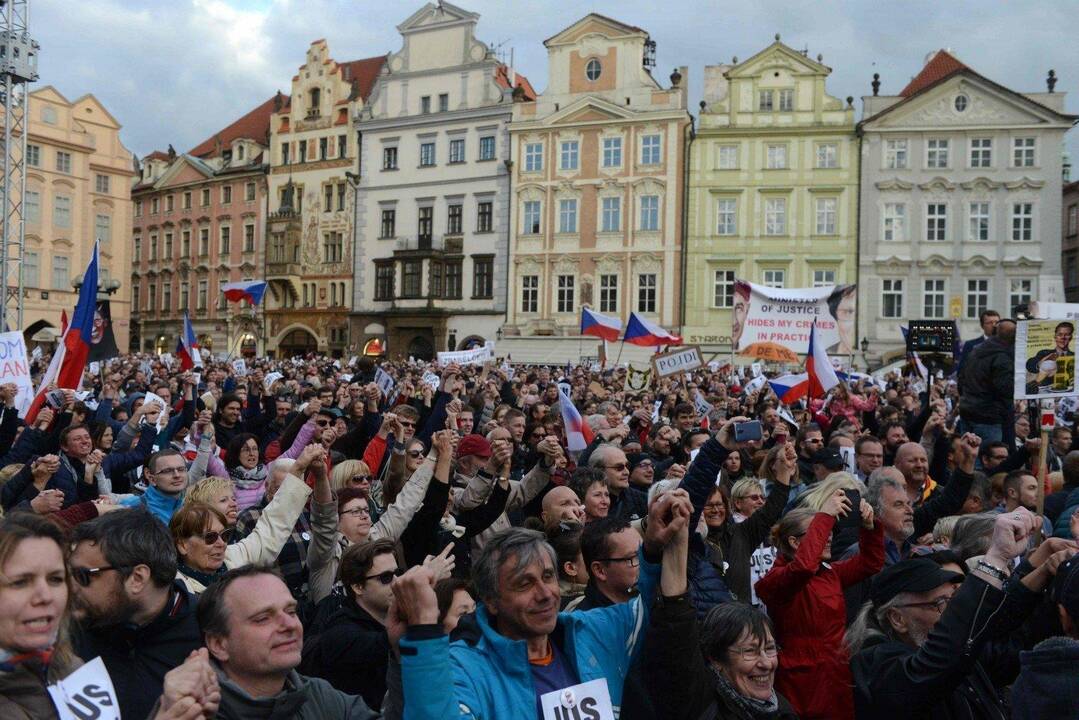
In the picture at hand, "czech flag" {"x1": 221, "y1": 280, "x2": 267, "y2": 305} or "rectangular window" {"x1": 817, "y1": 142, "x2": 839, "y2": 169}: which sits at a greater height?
"rectangular window" {"x1": 817, "y1": 142, "x2": 839, "y2": 169}

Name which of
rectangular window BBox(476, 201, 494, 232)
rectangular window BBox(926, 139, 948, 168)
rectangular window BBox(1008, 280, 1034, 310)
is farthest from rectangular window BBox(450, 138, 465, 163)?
rectangular window BBox(1008, 280, 1034, 310)

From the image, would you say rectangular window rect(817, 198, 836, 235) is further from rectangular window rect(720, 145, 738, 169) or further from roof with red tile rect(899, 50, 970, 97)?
roof with red tile rect(899, 50, 970, 97)

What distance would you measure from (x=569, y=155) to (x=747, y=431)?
40.9m

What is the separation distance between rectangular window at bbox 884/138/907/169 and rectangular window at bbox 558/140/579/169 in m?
13.1

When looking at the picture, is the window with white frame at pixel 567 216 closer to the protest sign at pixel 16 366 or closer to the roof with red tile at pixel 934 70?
the roof with red tile at pixel 934 70

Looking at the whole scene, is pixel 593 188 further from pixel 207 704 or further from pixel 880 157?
pixel 207 704

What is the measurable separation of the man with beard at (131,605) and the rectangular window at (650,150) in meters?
40.4

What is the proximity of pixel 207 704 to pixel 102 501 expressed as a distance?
12.1 feet

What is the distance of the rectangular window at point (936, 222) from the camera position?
1567 inches

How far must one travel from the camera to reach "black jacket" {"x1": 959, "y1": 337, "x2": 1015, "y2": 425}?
374 inches

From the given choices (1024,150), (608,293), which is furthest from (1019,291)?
(608,293)

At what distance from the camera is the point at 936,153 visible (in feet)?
130

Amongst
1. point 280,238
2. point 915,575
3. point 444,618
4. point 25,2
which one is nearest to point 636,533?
point 444,618

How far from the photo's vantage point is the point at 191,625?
138 inches
